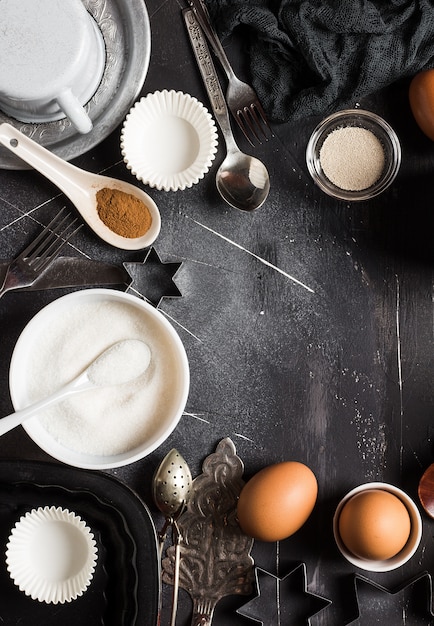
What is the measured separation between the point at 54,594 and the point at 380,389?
573mm

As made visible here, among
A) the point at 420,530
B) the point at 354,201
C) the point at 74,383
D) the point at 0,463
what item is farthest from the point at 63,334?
the point at 420,530

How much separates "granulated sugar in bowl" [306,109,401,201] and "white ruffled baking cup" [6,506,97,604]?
0.63 meters

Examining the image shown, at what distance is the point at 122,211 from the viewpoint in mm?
1062

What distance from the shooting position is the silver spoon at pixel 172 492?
1070 mm

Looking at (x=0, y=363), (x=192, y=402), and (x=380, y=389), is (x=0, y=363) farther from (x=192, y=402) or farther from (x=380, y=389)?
(x=380, y=389)

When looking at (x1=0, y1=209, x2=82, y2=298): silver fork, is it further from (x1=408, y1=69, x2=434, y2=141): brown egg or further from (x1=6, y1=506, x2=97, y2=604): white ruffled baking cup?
(x1=408, y1=69, x2=434, y2=141): brown egg

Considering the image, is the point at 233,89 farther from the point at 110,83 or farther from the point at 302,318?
the point at 302,318

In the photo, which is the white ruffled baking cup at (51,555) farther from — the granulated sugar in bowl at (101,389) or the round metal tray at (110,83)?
the round metal tray at (110,83)

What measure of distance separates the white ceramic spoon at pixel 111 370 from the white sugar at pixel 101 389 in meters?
0.02

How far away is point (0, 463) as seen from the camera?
3.44 feet

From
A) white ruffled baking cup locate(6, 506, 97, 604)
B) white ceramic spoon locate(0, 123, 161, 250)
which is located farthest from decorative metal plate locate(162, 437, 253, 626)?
white ceramic spoon locate(0, 123, 161, 250)

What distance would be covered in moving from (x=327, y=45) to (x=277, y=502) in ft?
2.21

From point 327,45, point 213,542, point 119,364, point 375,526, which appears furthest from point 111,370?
point 327,45

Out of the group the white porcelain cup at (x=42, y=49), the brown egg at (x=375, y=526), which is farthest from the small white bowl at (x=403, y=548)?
the white porcelain cup at (x=42, y=49)
